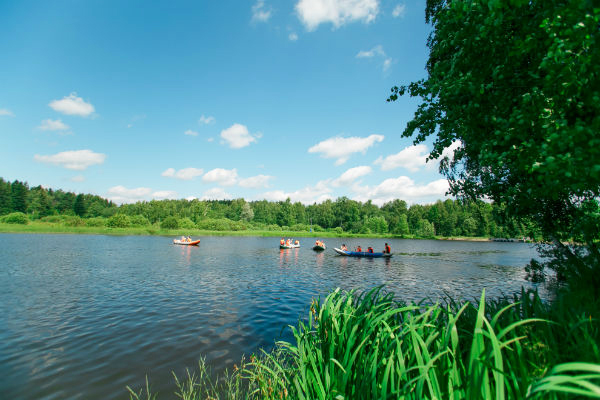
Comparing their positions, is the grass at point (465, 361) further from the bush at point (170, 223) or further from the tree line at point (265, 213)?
the tree line at point (265, 213)

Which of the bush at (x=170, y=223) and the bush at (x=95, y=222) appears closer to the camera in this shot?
the bush at (x=95, y=222)

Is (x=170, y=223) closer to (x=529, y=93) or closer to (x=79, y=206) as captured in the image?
(x=79, y=206)

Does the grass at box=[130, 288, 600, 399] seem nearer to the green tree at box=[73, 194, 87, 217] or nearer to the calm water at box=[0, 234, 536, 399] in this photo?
the calm water at box=[0, 234, 536, 399]

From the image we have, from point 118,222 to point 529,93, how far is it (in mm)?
89741

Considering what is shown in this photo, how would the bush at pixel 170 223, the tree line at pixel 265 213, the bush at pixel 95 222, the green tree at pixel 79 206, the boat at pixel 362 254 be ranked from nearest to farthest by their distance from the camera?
the boat at pixel 362 254 → the bush at pixel 95 222 → the bush at pixel 170 223 → the tree line at pixel 265 213 → the green tree at pixel 79 206

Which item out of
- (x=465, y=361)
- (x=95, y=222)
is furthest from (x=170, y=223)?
(x=465, y=361)

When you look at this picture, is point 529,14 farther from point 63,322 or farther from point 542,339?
point 63,322

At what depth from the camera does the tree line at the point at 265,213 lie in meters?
107

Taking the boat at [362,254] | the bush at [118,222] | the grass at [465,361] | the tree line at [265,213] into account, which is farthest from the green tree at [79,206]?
the grass at [465,361]

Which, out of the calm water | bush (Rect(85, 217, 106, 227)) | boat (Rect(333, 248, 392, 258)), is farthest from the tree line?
the calm water

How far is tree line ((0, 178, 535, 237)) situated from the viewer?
107 metres

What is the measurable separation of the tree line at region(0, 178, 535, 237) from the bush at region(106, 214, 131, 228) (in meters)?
0.24

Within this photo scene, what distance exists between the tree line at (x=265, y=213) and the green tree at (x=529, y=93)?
88.3m

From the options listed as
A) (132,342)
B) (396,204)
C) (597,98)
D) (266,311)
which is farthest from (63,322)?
(396,204)
